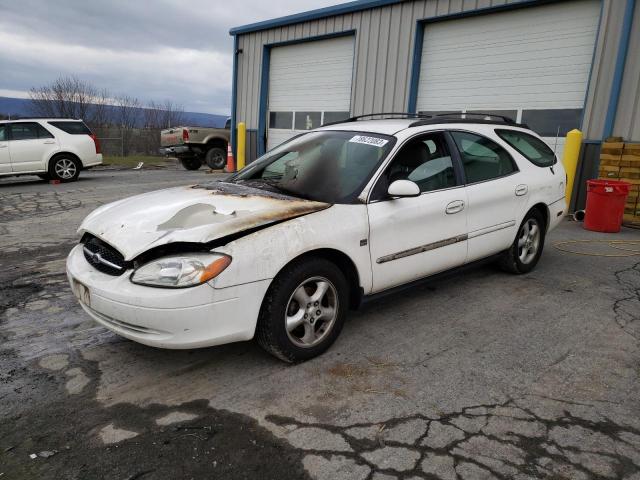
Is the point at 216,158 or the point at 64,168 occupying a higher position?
the point at 216,158

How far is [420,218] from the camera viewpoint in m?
3.67

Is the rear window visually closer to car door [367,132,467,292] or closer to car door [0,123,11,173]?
car door [0,123,11,173]

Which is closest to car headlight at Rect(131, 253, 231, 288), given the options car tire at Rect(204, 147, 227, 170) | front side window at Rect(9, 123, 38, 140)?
front side window at Rect(9, 123, 38, 140)

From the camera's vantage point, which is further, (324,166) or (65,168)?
(65,168)

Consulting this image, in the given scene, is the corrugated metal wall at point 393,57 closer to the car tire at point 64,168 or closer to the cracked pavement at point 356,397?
the car tire at point 64,168

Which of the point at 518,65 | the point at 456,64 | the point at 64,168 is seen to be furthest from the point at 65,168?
the point at 518,65

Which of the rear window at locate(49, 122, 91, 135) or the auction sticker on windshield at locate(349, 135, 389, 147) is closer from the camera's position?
the auction sticker on windshield at locate(349, 135, 389, 147)

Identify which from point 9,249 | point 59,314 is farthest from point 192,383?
point 9,249

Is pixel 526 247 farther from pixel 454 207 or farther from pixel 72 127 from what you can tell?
pixel 72 127

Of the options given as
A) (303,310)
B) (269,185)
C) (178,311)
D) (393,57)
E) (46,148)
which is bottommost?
(303,310)

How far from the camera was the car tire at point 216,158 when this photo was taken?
17.4 m

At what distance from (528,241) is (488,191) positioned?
110cm

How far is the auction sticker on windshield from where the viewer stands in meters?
3.71

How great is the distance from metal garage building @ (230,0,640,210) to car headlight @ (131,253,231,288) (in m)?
8.07
